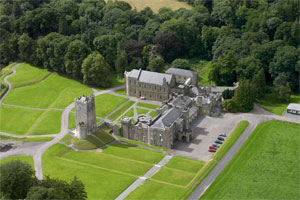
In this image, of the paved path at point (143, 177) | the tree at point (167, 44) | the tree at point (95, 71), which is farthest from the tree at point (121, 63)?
the paved path at point (143, 177)

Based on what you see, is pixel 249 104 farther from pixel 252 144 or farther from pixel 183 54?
pixel 183 54

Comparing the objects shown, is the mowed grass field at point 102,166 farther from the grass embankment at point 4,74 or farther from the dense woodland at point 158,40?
the grass embankment at point 4,74

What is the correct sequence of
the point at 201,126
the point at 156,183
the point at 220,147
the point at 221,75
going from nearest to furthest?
the point at 156,183, the point at 220,147, the point at 201,126, the point at 221,75

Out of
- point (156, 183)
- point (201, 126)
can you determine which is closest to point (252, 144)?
point (201, 126)

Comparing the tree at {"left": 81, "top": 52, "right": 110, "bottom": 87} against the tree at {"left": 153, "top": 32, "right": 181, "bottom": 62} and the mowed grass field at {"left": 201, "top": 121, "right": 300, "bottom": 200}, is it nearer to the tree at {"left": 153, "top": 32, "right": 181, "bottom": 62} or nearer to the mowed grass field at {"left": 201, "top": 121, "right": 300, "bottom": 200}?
the tree at {"left": 153, "top": 32, "right": 181, "bottom": 62}

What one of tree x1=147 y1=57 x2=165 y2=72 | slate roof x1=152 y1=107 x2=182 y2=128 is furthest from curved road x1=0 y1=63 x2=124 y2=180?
tree x1=147 y1=57 x2=165 y2=72

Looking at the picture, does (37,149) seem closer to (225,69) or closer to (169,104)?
(169,104)

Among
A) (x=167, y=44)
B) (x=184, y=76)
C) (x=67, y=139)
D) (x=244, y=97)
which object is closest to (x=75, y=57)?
(x=167, y=44)
